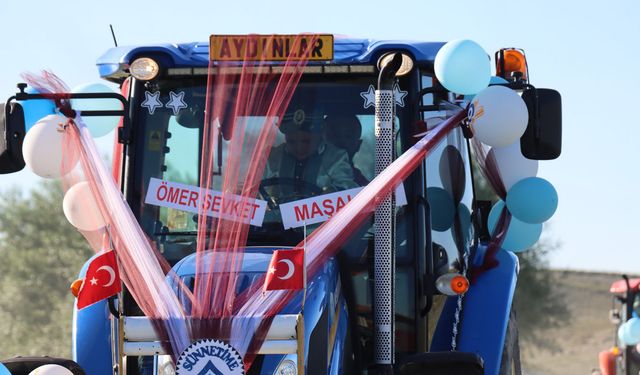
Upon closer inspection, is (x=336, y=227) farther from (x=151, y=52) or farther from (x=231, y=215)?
(x=151, y=52)

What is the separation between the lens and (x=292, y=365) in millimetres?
5621

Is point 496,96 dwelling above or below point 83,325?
above

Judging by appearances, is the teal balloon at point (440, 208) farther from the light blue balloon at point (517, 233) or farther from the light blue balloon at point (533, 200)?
the light blue balloon at point (517, 233)

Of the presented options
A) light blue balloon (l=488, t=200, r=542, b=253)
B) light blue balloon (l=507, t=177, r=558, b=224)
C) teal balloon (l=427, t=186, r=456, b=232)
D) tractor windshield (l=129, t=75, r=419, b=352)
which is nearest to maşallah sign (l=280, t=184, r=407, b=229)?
tractor windshield (l=129, t=75, r=419, b=352)

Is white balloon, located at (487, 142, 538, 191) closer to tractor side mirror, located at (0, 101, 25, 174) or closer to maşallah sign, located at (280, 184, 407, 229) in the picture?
maşallah sign, located at (280, 184, 407, 229)

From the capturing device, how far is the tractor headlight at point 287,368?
5.62 metres

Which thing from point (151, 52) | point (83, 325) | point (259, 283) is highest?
point (151, 52)

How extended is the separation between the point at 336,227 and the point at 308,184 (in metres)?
0.38

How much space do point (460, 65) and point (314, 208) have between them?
1.03 meters

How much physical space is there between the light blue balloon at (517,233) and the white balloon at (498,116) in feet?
4.26

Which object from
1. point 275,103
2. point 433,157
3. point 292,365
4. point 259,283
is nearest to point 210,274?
point 259,283

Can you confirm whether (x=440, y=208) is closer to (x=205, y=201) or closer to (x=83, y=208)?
(x=205, y=201)

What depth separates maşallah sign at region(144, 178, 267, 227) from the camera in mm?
6289

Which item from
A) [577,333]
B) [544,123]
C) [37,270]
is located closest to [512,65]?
[544,123]
